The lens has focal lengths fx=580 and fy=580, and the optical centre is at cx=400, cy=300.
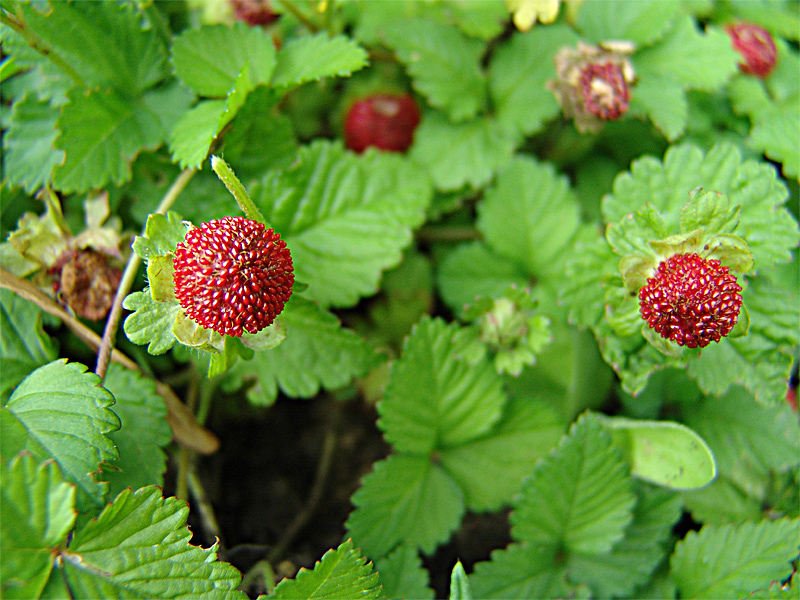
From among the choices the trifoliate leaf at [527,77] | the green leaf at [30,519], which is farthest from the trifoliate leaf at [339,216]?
the green leaf at [30,519]

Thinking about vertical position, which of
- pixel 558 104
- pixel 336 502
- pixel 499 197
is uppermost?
→ pixel 558 104

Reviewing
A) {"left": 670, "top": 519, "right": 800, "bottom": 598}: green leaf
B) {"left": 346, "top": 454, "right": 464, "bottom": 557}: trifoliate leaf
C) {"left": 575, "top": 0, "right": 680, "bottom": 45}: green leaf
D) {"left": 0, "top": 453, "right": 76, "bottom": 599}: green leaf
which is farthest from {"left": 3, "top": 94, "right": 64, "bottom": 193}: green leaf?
{"left": 670, "top": 519, "right": 800, "bottom": 598}: green leaf

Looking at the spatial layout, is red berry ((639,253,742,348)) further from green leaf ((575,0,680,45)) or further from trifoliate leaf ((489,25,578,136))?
green leaf ((575,0,680,45))

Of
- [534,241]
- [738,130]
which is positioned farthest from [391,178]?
[738,130]

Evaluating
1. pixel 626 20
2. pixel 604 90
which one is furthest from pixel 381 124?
pixel 626 20

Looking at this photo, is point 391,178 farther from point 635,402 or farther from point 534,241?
point 635,402

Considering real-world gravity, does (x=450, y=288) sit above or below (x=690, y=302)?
below

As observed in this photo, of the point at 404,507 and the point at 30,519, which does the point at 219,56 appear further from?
the point at 404,507
